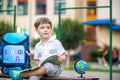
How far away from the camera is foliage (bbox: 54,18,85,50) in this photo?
985 inches

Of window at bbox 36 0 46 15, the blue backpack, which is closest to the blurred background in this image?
window at bbox 36 0 46 15

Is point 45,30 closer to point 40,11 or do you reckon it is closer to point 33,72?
point 33,72

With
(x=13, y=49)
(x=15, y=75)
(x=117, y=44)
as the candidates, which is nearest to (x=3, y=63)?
(x=13, y=49)

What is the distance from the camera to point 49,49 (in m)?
5.26

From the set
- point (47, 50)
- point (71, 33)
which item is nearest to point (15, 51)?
point (47, 50)

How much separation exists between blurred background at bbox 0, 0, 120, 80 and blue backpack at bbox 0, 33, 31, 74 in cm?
1663

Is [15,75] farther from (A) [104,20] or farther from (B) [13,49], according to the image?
(A) [104,20]

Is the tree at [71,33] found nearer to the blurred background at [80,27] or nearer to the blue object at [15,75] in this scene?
the blurred background at [80,27]

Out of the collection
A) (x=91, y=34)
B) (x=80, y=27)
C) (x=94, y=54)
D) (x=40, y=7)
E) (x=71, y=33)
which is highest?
(x=40, y=7)

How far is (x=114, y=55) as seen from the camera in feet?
Answer: 87.8

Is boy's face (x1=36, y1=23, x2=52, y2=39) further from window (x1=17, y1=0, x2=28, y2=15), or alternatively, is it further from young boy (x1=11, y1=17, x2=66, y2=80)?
window (x1=17, y1=0, x2=28, y2=15)

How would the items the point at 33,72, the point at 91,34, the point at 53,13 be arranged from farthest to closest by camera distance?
the point at 91,34, the point at 53,13, the point at 33,72

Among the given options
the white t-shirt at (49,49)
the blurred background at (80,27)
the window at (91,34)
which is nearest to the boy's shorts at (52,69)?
the white t-shirt at (49,49)

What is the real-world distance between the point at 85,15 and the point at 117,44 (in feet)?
20.3
